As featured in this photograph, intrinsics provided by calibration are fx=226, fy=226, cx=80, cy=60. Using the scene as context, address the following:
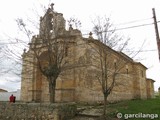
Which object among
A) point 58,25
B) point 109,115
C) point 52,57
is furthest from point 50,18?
point 109,115

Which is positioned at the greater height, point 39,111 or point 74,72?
point 74,72

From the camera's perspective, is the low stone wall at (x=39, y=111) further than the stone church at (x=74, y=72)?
No

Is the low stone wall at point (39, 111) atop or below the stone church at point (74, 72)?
below

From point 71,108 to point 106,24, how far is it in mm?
7123

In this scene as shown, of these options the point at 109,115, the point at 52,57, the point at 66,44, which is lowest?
the point at 109,115

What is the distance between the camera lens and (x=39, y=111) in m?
16.1

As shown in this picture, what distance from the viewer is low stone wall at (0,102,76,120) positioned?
15.5 meters

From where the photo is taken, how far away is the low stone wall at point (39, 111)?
15463 millimetres

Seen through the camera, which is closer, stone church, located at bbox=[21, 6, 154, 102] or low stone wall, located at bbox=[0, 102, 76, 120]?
low stone wall, located at bbox=[0, 102, 76, 120]

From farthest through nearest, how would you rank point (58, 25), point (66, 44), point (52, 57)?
point (58, 25)
point (66, 44)
point (52, 57)

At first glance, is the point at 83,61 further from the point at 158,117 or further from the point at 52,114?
the point at 158,117

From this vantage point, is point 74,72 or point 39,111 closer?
point 39,111

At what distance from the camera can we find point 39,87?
30203 mm

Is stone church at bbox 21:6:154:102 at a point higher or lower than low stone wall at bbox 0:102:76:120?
higher
